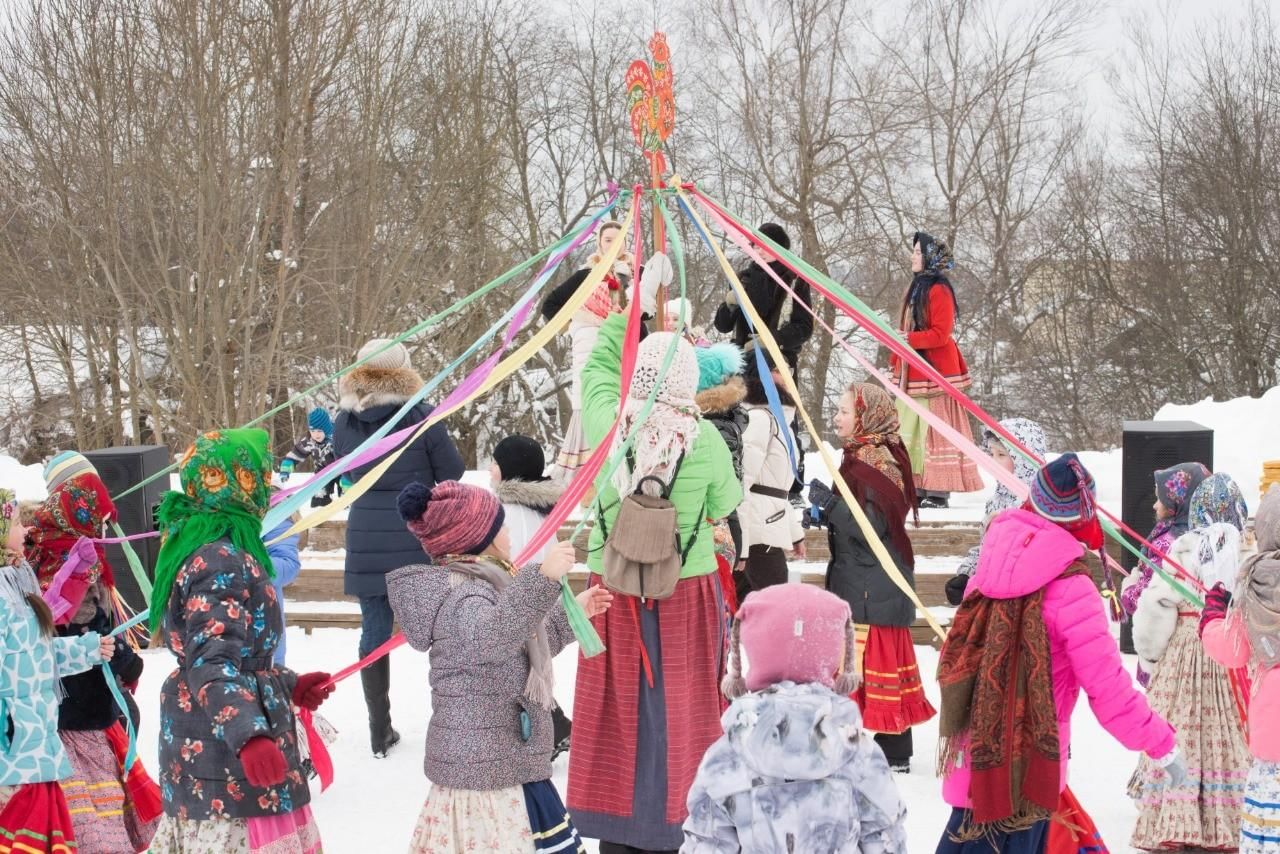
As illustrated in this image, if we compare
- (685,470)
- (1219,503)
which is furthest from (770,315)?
(1219,503)

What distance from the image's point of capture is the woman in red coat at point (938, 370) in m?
8.05

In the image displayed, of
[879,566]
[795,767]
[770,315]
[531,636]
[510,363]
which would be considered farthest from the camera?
[770,315]

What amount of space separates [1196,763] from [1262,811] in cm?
73

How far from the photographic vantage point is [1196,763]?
185 inches

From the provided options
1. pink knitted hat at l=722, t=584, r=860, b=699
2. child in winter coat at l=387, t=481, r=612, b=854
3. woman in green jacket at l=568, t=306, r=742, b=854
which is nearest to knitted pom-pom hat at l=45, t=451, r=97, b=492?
child in winter coat at l=387, t=481, r=612, b=854

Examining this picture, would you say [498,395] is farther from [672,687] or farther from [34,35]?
[672,687]

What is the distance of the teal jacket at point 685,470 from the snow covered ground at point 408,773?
131cm

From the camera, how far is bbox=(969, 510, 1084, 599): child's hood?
3582 millimetres

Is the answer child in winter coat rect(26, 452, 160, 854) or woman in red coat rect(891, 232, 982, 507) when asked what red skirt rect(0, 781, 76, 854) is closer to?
child in winter coat rect(26, 452, 160, 854)

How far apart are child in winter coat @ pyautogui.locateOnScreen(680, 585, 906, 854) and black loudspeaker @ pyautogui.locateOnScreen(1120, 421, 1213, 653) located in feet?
15.8

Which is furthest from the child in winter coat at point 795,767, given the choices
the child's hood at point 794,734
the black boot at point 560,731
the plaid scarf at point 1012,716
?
the black boot at point 560,731

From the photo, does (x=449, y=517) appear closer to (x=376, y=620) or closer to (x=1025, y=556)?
(x=1025, y=556)

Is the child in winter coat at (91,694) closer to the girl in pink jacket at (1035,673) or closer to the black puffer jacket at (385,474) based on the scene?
the black puffer jacket at (385,474)

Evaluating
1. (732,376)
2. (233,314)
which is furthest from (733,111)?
(732,376)
